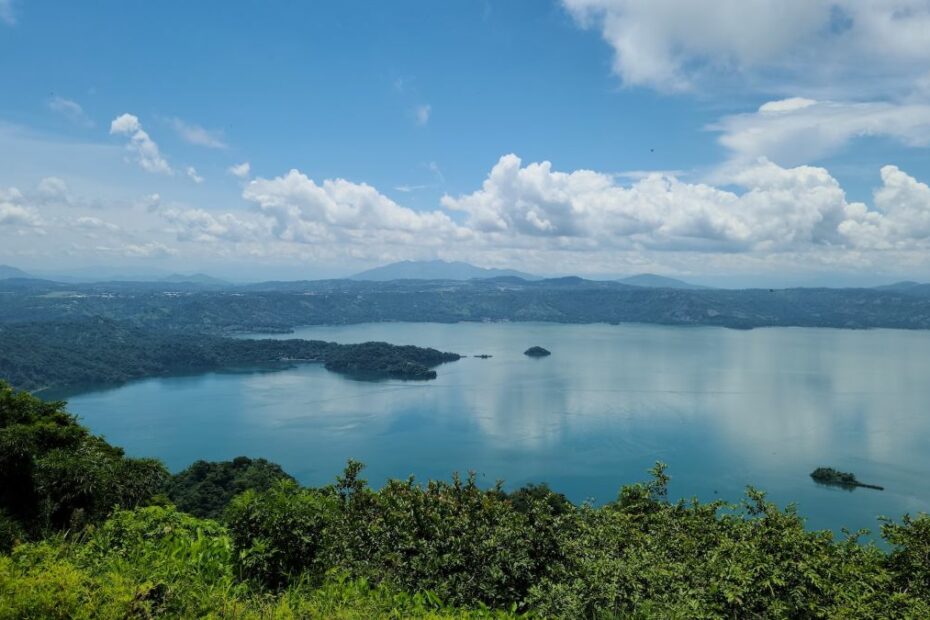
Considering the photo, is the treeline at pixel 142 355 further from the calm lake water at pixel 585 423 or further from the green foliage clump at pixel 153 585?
the green foliage clump at pixel 153 585

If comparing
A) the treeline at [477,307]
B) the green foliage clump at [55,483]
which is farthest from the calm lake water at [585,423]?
the treeline at [477,307]

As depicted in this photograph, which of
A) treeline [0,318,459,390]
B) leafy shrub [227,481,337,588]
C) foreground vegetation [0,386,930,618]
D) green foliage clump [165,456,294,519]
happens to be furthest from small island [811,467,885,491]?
treeline [0,318,459,390]

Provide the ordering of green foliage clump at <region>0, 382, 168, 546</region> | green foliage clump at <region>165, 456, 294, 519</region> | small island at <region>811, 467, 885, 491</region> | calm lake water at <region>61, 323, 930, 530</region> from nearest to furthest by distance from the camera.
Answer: green foliage clump at <region>0, 382, 168, 546</region>
green foliage clump at <region>165, 456, 294, 519</region>
small island at <region>811, 467, 885, 491</region>
calm lake water at <region>61, 323, 930, 530</region>

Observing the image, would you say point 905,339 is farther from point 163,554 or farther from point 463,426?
point 163,554

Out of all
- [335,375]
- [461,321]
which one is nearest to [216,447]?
[335,375]

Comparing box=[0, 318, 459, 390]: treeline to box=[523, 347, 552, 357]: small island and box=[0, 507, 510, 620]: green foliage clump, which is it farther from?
box=[0, 507, 510, 620]: green foliage clump

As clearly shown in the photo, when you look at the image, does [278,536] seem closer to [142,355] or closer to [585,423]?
[585,423]

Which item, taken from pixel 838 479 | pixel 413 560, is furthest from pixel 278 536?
pixel 838 479
